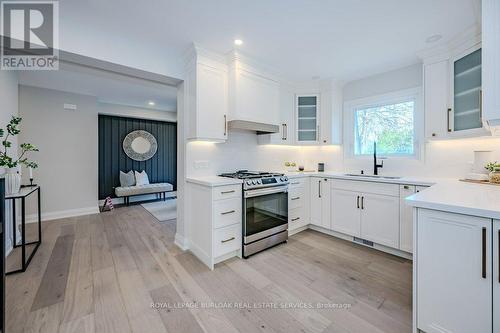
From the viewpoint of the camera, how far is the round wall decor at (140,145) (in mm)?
5568

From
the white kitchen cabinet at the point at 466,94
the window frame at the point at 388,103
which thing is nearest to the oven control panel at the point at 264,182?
the window frame at the point at 388,103

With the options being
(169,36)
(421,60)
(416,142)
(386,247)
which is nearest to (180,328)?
(386,247)

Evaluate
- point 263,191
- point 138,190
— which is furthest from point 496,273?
point 138,190

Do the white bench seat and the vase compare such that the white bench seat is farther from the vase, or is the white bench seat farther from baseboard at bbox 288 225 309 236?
baseboard at bbox 288 225 309 236

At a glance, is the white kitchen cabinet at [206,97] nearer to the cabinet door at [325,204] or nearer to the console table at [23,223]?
the cabinet door at [325,204]

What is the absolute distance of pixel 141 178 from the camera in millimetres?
5539

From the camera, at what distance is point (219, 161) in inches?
118

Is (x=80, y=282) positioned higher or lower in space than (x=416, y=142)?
lower

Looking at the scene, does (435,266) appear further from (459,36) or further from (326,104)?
(326,104)

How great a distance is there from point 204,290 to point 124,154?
16.2ft

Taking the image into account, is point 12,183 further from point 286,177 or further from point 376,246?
point 376,246

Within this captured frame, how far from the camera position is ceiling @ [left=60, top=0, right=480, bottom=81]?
70.3 inches

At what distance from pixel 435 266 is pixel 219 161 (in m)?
2.44

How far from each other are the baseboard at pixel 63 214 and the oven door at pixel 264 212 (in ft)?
12.4
